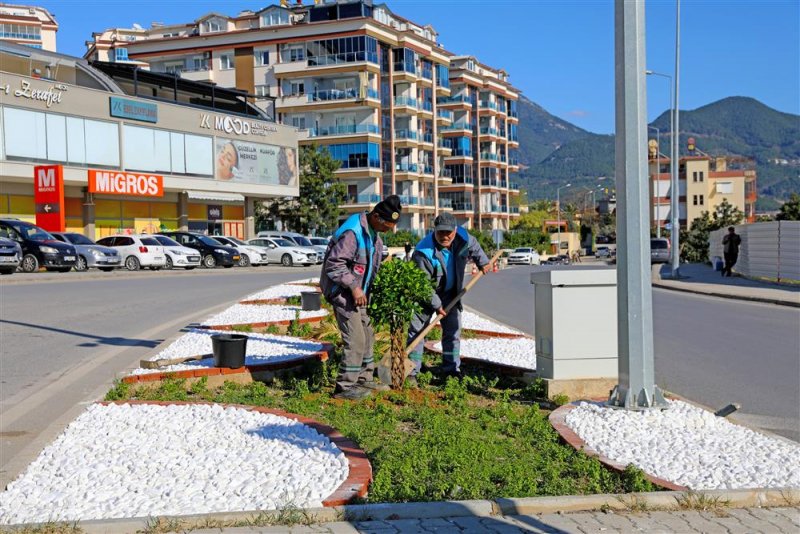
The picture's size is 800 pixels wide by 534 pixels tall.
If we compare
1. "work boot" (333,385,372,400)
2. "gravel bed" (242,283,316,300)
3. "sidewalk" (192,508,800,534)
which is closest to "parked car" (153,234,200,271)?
"gravel bed" (242,283,316,300)

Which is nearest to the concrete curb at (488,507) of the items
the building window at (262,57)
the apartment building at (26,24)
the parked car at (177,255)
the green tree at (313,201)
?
the parked car at (177,255)

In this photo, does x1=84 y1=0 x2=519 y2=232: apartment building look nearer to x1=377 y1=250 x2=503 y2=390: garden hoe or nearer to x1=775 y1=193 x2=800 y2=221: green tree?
x1=775 y1=193 x2=800 y2=221: green tree

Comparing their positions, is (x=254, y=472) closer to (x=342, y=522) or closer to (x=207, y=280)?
(x=342, y=522)

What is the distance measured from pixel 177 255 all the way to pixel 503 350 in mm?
28468

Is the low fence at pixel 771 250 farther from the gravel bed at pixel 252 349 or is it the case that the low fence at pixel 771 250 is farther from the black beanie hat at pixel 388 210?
the black beanie hat at pixel 388 210

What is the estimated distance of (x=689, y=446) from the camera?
5.93 metres

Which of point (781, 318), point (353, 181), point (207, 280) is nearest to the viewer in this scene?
point (781, 318)

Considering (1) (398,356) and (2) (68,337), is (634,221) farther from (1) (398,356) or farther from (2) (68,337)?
(2) (68,337)

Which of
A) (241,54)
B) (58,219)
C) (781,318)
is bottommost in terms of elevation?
(781,318)

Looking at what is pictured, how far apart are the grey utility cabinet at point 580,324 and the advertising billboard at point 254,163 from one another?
51153mm

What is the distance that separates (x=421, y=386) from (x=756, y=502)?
12.7ft

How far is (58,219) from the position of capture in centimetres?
4206

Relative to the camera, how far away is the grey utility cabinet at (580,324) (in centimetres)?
776

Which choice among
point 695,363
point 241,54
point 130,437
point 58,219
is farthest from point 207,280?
point 241,54
